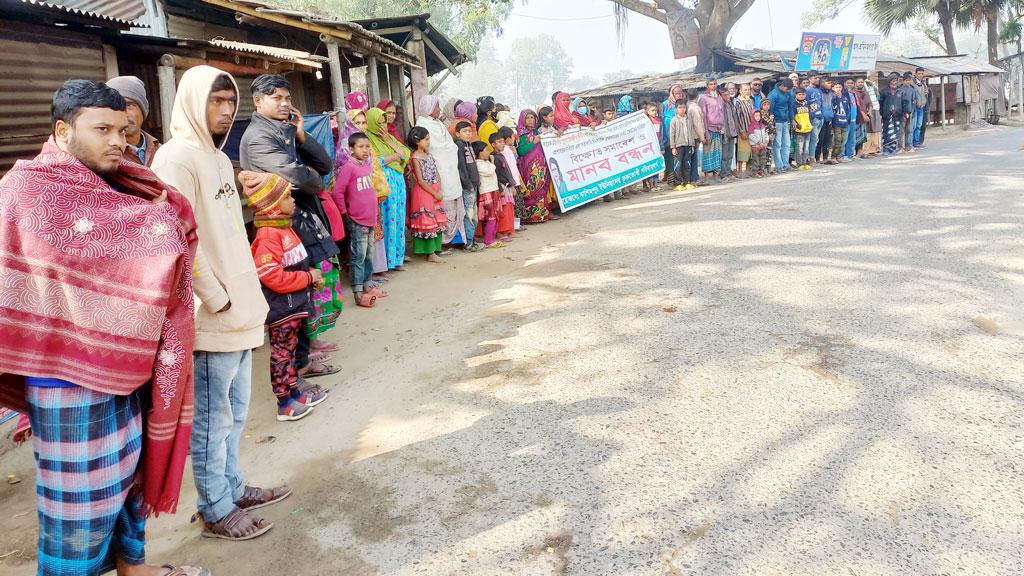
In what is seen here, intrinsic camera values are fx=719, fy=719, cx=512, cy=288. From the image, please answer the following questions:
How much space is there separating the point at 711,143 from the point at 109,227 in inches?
448

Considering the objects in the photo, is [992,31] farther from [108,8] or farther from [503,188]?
[108,8]

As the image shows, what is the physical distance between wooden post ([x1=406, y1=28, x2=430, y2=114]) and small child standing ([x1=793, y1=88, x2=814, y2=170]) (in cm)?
651

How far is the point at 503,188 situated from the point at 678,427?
5.81 m

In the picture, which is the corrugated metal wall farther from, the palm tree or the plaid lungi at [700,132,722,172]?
the palm tree

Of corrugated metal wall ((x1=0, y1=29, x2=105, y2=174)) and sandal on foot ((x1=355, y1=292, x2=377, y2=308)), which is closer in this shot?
corrugated metal wall ((x1=0, y1=29, x2=105, y2=174))

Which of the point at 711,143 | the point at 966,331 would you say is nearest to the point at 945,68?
the point at 711,143

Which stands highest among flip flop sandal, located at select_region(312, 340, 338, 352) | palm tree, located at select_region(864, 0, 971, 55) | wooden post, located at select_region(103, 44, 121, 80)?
palm tree, located at select_region(864, 0, 971, 55)

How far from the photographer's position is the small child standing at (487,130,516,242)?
8.62m

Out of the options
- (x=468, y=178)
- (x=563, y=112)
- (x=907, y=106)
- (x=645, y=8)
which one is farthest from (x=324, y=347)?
(x=645, y=8)

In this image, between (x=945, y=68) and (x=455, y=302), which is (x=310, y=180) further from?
(x=945, y=68)

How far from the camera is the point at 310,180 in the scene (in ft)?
12.5

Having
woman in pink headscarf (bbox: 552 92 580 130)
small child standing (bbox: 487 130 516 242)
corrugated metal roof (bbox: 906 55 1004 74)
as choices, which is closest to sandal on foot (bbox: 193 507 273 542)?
small child standing (bbox: 487 130 516 242)

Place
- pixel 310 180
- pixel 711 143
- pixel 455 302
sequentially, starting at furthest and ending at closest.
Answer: pixel 711 143, pixel 455 302, pixel 310 180

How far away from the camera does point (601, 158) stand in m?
11.0
